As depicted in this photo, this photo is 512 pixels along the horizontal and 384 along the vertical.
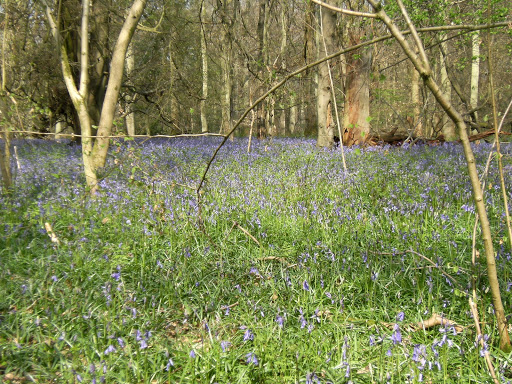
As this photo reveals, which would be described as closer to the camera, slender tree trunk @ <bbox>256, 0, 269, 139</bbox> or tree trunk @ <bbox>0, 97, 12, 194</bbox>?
tree trunk @ <bbox>0, 97, 12, 194</bbox>

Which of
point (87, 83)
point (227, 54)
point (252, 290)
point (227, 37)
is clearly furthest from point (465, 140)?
point (227, 54)

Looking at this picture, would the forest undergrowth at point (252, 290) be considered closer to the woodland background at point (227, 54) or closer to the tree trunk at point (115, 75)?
the tree trunk at point (115, 75)

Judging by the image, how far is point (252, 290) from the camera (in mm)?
2844

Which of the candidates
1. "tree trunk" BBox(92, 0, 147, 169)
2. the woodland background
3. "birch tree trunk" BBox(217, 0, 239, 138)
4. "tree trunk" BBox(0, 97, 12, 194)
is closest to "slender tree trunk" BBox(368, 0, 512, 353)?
"birch tree trunk" BBox(217, 0, 239, 138)

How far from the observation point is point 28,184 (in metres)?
6.15

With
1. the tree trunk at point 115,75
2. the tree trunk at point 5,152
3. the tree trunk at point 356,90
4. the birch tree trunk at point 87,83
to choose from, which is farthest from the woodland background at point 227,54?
the tree trunk at point 115,75

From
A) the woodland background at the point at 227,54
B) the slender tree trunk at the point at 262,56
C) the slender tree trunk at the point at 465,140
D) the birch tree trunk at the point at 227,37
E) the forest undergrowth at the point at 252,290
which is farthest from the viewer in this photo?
the slender tree trunk at the point at 262,56

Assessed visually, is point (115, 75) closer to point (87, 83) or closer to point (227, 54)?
point (87, 83)

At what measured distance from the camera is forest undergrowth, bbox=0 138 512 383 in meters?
2.02

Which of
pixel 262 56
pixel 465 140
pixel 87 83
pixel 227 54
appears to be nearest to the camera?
pixel 465 140

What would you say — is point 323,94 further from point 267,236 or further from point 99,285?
point 99,285

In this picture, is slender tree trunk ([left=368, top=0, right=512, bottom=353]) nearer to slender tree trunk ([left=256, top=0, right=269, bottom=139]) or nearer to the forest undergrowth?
the forest undergrowth

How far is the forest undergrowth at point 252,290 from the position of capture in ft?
6.61

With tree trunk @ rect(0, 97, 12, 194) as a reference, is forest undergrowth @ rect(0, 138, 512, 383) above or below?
below
